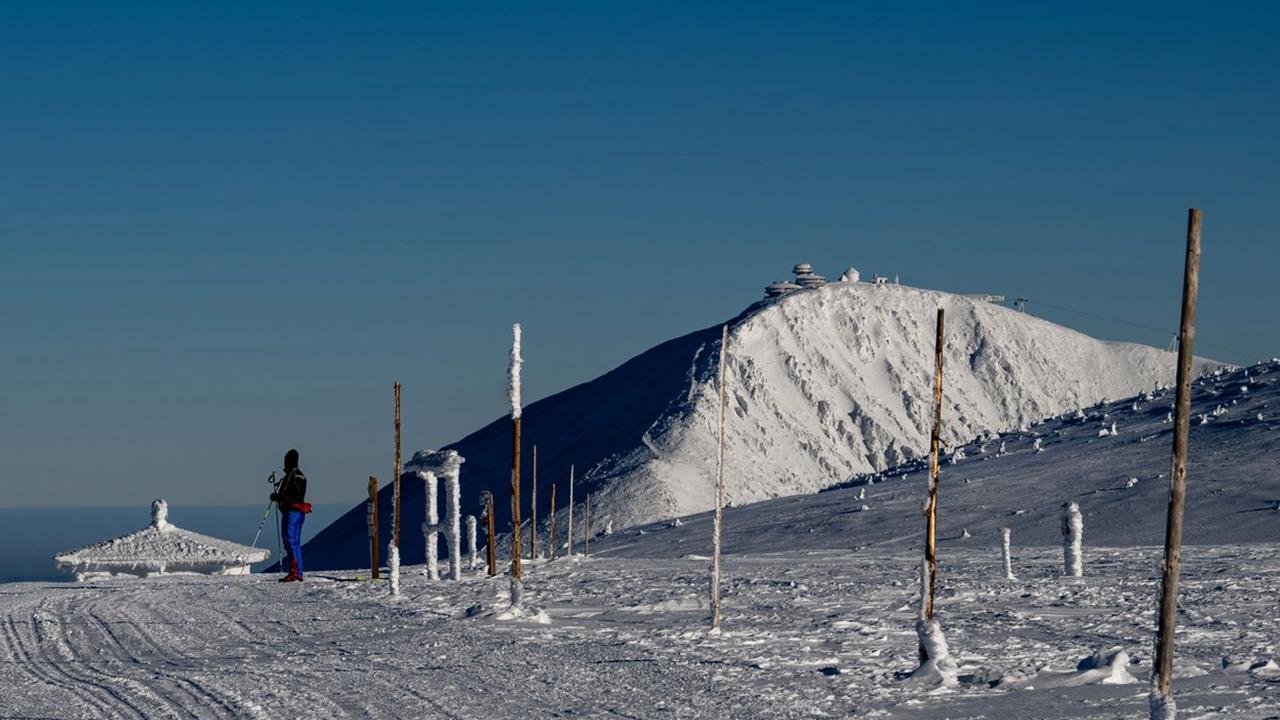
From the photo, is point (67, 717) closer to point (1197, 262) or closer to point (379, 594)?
point (1197, 262)

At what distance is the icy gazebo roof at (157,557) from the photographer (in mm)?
45281

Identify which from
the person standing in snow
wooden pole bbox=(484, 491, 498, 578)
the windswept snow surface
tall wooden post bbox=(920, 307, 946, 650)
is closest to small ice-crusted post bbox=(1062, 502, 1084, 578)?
the windswept snow surface

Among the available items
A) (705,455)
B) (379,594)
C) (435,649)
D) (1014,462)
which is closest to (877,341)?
(705,455)

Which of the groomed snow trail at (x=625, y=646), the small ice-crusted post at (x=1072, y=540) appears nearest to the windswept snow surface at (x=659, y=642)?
the groomed snow trail at (x=625, y=646)

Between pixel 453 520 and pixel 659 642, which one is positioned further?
pixel 453 520

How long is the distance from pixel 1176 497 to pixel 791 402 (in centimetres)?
11019

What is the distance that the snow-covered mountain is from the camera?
353 ft

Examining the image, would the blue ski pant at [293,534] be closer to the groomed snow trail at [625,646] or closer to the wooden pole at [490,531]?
the groomed snow trail at [625,646]

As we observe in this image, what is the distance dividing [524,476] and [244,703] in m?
105

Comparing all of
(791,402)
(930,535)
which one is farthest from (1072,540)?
(791,402)

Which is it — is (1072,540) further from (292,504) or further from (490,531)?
(292,504)

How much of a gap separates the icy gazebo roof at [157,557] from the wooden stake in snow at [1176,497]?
116 ft

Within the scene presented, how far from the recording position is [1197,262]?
41.0 feet

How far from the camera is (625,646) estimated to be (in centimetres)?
2075
